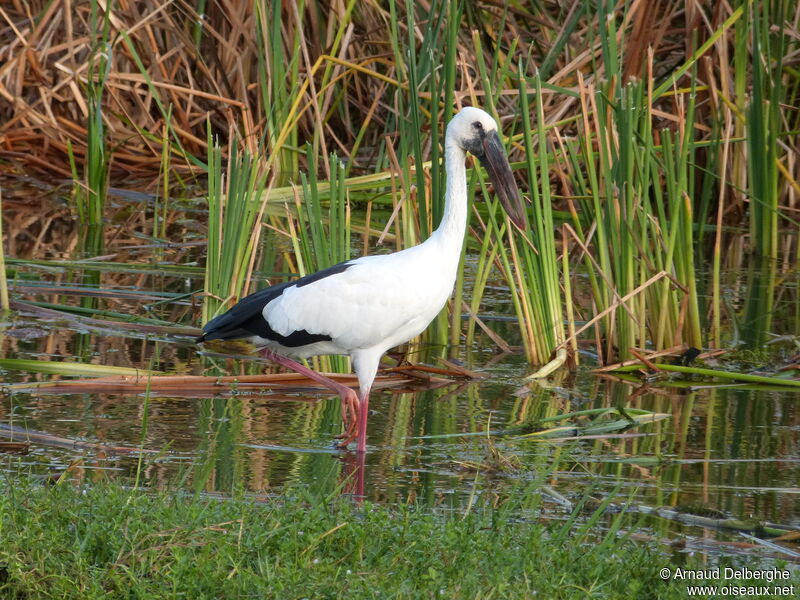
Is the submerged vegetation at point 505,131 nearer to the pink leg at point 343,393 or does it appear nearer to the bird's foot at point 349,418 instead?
the pink leg at point 343,393

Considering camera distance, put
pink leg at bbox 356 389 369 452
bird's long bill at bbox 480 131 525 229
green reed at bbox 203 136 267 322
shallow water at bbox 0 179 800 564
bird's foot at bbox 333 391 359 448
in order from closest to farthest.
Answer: shallow water at bbox 0 179 800 564
pink leg at bbox 356 389 369 452
bird's foot at bbox 333 391 359 448
bird's long bill at bbox 480 131 525 229
green reed at bbox 203 136 267 322

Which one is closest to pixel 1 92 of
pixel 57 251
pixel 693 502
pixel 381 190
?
pixel 57 251

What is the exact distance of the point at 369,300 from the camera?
4.91 metres

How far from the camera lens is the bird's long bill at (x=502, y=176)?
518cm

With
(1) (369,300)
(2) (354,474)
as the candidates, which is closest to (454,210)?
(1) (369,300)

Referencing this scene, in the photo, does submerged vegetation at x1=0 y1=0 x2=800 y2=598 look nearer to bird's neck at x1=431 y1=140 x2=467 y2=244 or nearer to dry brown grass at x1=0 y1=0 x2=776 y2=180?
dry brown grass at x1=0 y1=0 x2=776 y2=180

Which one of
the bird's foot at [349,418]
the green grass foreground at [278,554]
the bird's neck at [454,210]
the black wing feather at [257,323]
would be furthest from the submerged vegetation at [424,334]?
the bird's neck at [454,210]

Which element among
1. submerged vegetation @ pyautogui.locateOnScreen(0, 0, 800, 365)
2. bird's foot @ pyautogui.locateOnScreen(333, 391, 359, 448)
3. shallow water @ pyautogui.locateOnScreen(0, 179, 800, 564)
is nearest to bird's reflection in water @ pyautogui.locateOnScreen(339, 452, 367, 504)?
shallow water @ pyautogui.locateOnScreen(0, 179, 800, 564)

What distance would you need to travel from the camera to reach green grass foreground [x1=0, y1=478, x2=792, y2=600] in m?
2.95

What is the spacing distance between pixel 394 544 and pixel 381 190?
5.44 meters

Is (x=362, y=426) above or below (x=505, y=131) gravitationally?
below

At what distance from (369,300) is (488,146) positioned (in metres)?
0.87

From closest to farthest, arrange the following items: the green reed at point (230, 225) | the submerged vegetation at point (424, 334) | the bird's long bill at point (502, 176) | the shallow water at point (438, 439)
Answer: the submerged vegetation at point (424, 334) < the shallow water at point (438, 439) < the bird's long bill at point (502, 176) < the green reed at point (230, 225)

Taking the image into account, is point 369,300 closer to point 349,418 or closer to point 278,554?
point 349,418
